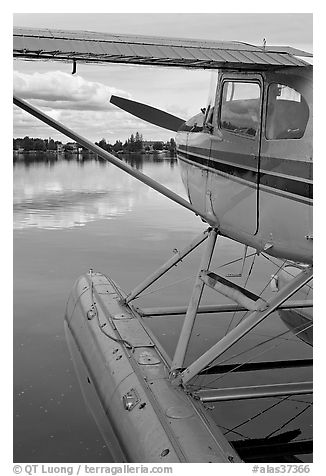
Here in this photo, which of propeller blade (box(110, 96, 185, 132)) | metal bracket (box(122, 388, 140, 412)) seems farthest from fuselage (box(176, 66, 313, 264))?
metal bracket (box(122, 388, 140, 412))

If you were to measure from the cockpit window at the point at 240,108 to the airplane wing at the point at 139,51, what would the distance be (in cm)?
20

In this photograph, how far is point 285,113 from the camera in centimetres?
406

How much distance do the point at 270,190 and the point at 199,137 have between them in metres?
1.13

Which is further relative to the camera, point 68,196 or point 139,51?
point 68,196

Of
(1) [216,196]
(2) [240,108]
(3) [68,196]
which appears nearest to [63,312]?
(1) [216,196]

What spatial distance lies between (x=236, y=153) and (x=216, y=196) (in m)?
0.48

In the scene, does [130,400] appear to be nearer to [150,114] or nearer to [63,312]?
[150,114]

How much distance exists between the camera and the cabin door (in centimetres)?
429

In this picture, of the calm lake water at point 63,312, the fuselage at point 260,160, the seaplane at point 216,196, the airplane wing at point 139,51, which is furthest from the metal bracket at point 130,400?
the airplane wing at point 139,51

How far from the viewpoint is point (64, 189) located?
108 feet

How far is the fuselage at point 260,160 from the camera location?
12.8 ft

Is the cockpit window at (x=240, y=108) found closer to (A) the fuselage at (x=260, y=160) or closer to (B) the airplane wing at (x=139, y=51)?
(A) the fuselage at (x=260, y=160)
